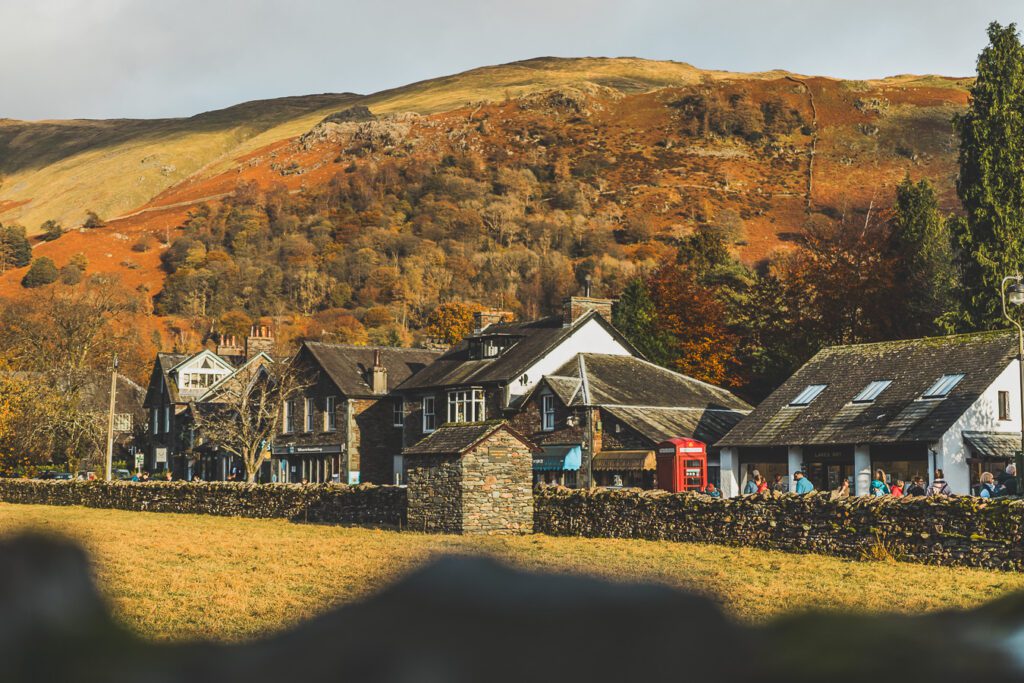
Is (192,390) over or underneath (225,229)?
underneath

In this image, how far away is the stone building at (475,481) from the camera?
32.1 meters

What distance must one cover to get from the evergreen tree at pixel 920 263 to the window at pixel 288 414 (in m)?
34.5

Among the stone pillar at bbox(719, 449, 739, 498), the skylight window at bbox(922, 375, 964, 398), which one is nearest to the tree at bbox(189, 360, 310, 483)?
the stone pillar at bbox(719, 449, 739, 498)

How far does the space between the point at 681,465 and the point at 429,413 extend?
1985cm

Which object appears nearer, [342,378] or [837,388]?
[837,388]

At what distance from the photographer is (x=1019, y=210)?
51.2 metres

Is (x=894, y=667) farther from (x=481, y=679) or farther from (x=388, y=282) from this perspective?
(x=388, y=282)

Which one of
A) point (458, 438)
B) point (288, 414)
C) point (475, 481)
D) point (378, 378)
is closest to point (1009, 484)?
point (475, 481)

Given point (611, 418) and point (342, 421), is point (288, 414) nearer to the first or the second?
Answer: point (342, 421)

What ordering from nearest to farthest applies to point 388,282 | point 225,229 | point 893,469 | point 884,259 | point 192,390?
point 893,469 → point 884,259 → point 192,390 → point 388,282 → point 225,229

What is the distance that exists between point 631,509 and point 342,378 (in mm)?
33543

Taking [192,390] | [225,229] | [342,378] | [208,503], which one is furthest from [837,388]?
[225,229]

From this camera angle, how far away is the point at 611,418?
47.5 metres

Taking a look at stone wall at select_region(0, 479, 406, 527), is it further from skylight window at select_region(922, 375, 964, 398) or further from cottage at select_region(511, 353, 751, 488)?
skylight window at select_region(922, 375, 964, 398)
